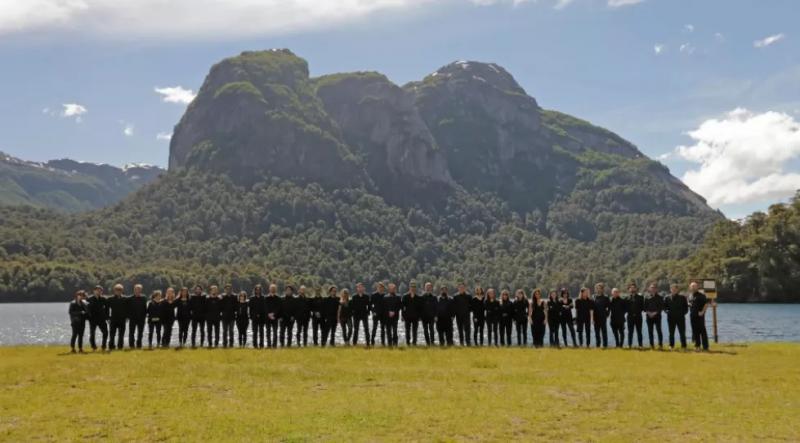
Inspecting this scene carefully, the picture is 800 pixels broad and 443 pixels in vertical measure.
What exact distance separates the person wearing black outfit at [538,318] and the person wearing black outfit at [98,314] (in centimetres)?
1801

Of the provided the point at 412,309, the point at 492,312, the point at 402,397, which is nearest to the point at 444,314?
the point at 412,309

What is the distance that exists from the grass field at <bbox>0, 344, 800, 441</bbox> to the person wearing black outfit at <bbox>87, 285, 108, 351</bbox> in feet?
11.3

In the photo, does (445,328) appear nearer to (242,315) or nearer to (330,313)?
(330,313)

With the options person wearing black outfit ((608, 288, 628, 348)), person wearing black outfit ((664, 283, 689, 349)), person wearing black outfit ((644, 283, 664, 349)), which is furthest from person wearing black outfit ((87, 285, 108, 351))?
person wearing black outfit ((664, 283, 689, 349))

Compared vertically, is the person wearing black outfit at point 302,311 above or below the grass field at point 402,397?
above

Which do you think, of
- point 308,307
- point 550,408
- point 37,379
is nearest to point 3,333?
point 308,307

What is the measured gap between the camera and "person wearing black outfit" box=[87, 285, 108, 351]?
29.8m

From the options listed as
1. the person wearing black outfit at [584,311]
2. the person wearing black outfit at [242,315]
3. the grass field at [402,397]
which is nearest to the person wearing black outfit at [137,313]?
the person wearing black outfit at [242,315]

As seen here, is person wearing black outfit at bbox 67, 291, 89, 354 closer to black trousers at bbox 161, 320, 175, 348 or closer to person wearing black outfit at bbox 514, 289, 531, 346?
black trousers at bbox 161, 320, 175, 348

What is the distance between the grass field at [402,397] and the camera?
14.0 m

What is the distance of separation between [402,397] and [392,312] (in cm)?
1370

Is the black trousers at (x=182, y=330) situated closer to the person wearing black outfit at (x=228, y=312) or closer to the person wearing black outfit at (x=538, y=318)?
the person wearing black outfit at (x=228, y=312)

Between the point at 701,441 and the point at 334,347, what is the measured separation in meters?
18.9

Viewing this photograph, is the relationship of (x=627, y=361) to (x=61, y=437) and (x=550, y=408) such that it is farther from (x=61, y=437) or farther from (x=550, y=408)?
(x=61, y=437)
